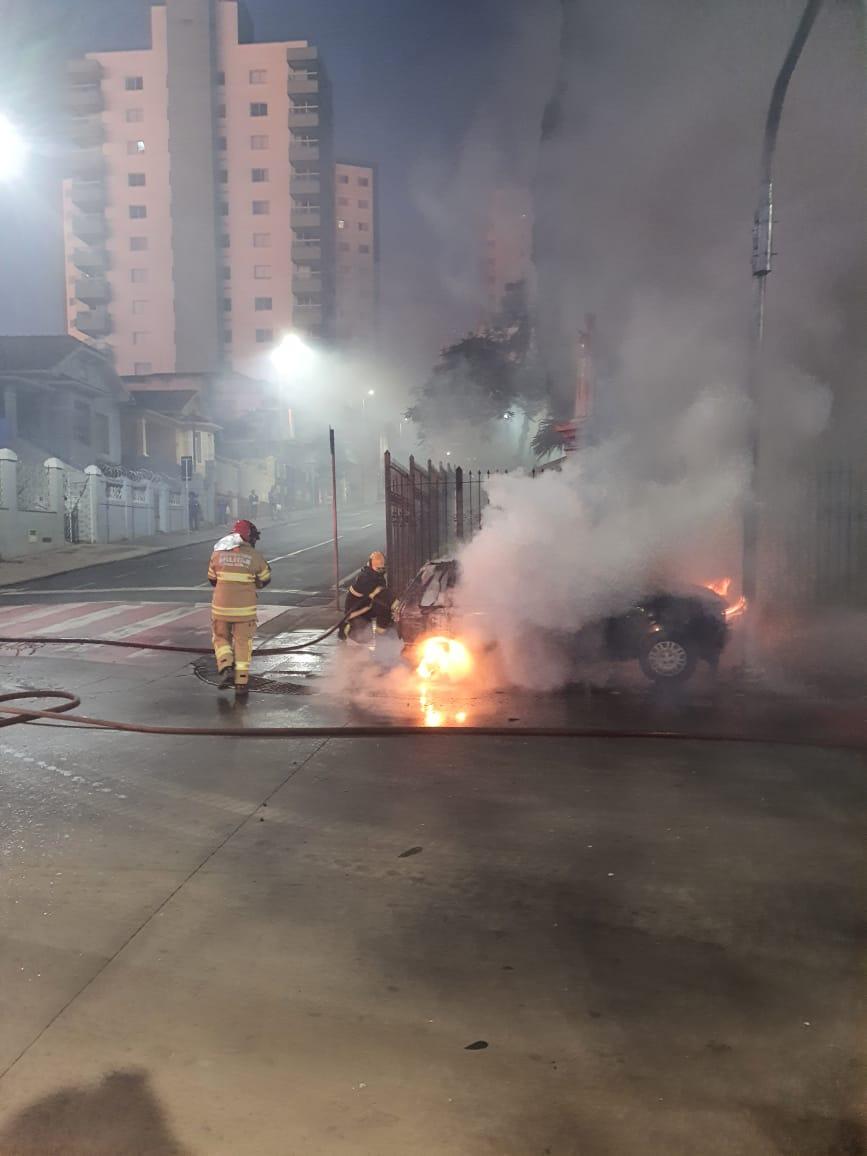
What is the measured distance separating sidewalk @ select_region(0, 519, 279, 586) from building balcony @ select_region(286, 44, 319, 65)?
49440mm

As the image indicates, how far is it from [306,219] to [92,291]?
18028mm

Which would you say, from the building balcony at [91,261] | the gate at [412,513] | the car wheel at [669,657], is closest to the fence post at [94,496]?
the gate at [412,513]

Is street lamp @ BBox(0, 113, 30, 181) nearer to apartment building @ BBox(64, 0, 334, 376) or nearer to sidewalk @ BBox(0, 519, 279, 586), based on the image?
apartment building @ BBox(64, 0, 334, 376)

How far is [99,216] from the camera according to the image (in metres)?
67.3

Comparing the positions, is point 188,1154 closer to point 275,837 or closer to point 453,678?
point 275,837

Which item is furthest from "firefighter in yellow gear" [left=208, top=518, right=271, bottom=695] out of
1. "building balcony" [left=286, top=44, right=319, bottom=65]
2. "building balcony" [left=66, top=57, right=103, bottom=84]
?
"building balcony" [left=66, top=57, right=103, bottom=84]

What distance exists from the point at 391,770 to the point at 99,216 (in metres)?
73.7

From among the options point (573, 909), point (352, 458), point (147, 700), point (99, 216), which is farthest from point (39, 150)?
point (573, 909)

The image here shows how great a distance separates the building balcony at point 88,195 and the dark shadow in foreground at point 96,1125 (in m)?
76.5

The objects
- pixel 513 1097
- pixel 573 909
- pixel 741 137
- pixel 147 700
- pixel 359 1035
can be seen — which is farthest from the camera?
pixel 741 137

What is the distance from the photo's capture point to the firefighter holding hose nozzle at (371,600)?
11.0m

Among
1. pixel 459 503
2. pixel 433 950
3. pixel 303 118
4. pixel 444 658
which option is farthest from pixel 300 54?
pixel 433 950

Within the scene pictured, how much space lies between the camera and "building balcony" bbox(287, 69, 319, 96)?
2635 inches

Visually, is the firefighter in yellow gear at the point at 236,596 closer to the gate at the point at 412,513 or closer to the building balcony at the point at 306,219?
the gate at the point at 412,513
